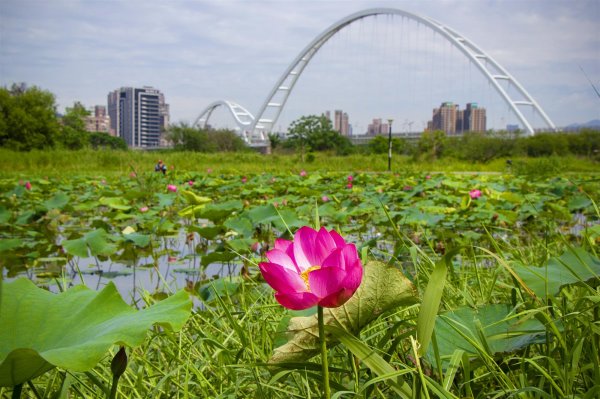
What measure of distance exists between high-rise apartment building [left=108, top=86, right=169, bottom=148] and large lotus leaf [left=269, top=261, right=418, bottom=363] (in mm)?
96631

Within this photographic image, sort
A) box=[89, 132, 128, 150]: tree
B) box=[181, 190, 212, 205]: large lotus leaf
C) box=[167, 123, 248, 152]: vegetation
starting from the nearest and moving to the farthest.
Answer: box=[181, 190, 212, 205]: large lotus leaf < box=[167, 123, 248, 152]: vegetation < box=[89, 132, 128, 150]: tree

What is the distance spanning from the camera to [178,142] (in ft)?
Answer: 141

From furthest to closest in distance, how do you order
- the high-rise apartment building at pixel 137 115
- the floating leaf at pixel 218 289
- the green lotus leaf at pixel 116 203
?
the high-rise apartment building at pixel 137 115, the green lotus leaf at pixel 116 203, the floating leaf at pixel 218 289

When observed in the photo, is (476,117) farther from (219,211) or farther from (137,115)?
(137,115)

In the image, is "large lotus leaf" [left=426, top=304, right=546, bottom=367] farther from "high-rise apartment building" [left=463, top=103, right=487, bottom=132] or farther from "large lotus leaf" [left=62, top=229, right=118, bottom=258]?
"high-rise apartment building" [left=463, top=103, right=487, bottom=132]

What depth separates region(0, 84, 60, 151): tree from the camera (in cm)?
2350

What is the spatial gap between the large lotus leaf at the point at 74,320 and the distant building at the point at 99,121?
281 feet

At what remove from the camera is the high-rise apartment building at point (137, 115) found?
9512 cm

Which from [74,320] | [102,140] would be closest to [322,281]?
[74,320]

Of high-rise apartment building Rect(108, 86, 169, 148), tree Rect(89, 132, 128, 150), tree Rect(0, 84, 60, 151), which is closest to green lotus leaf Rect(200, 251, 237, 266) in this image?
tree Rect(0, 84, 60, 151)

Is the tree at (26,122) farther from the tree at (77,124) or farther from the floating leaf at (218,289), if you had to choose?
the floating leaf at (218,289)

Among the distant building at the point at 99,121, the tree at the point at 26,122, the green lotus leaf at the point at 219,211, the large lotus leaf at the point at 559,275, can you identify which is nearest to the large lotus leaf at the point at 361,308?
the large lotus leaf at the point at 559,275

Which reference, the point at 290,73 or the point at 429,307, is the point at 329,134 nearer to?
the point at 290,73

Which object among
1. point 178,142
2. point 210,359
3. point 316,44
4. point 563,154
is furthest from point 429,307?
point 178,142
